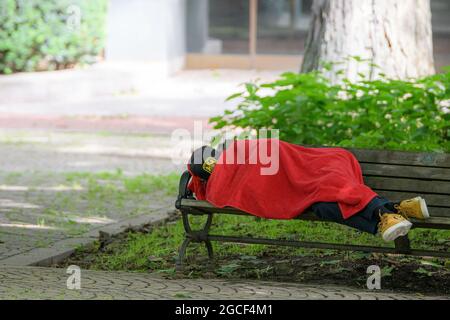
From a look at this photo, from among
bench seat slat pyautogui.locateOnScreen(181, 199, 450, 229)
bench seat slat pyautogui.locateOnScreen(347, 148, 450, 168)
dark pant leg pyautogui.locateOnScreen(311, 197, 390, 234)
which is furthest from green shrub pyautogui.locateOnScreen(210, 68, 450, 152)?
dark pant leg pyautogui.locateOnScreen(311, 197, 390, 234)

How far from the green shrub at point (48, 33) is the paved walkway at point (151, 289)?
12.4 meters

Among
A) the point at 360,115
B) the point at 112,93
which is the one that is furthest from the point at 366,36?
the point at 112,93

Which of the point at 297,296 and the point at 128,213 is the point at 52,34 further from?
the point at 297,296

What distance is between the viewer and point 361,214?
5891 millimetres

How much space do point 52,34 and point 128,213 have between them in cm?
1028

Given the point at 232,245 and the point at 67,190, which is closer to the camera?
the point at 232,245

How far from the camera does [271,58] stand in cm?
2136

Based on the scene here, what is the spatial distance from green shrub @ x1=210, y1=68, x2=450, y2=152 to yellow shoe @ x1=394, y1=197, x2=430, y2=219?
1897mm

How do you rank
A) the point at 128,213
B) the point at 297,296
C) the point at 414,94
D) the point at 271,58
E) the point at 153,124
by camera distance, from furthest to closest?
1. the point at 271,58
2. the point at 153,124
3. the point at 128,213
4. the point at 414,94
5. the point at 297,296

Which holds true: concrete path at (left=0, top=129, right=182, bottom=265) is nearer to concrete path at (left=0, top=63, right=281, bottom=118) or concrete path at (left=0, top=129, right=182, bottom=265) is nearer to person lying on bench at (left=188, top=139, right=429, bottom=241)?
person lying on bench at (left=188, top=139, right=429, bottom=241)

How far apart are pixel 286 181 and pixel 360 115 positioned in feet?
6.77

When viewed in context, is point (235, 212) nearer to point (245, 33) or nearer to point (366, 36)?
point (366, 36)

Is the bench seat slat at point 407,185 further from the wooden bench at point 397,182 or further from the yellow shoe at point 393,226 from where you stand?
the yellow shoe at point 393,226
